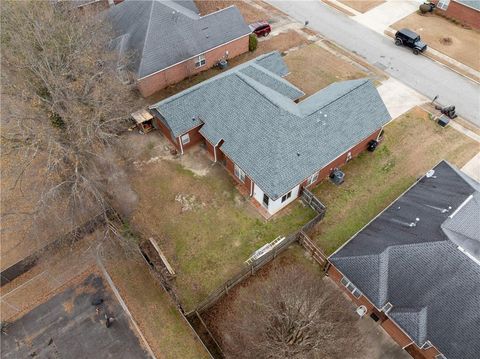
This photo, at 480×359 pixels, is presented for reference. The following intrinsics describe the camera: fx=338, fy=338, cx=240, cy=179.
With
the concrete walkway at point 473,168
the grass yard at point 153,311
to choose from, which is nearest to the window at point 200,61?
the grass yard at point 153,311

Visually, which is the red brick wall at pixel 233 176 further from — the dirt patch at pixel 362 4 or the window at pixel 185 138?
the dirt patch at pixel 362 4

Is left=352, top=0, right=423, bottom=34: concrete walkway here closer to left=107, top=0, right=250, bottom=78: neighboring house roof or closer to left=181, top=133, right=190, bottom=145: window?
left=107, top=0, right=250, bottom=78: neighboring house roof

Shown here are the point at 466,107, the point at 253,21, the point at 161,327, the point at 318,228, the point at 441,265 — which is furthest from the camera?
the point at 253,21

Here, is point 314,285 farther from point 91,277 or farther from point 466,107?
point 466,107

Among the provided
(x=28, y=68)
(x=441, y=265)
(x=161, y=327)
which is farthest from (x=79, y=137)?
(x=441, y=265)

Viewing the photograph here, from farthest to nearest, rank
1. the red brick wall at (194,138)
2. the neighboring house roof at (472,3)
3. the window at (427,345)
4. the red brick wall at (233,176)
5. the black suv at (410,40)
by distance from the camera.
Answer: the neighboring house roof at (472,3) → the black suv at (410,40) → the red brick wall at (194,138) → the red brick wall at (233,176) → the window at (427,345)

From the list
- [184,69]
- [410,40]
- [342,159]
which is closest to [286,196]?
[342,159]
